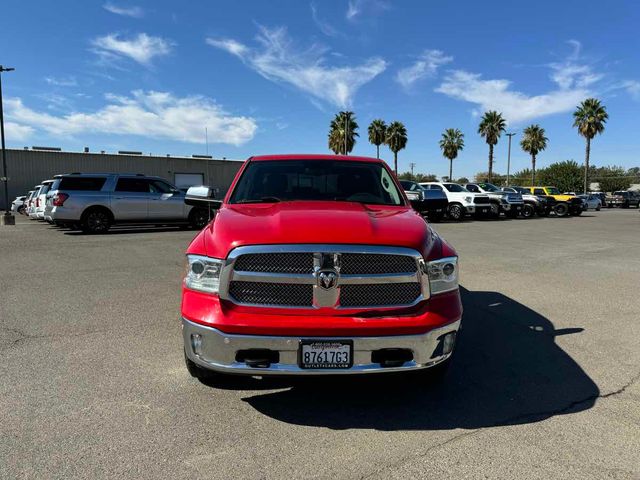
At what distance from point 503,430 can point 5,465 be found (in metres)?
2.95

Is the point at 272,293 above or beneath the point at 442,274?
beneath

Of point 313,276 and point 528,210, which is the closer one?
point 313,276

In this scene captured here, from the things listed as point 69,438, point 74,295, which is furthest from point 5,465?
point 74,295

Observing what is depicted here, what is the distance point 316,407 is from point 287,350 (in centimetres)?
72

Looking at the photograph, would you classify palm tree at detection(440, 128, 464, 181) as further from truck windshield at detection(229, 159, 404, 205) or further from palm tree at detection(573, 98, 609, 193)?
truck windshield at detection(229, 159, 404, 205)

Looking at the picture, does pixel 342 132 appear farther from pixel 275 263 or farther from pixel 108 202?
pixel 275 263

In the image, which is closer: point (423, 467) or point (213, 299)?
point (423, 467)

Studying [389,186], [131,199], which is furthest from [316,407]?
[131,199]

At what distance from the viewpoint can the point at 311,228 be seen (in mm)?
2998

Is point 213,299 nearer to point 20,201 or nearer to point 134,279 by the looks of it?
point 134,279

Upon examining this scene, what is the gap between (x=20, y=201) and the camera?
1087 inches

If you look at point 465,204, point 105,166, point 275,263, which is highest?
point 105,166

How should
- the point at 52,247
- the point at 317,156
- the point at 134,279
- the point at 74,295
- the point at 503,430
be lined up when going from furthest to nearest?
the point at 52,247 < the point at 134,279 < the point at 74,295 < the point at 317,156 < the point at 503,430

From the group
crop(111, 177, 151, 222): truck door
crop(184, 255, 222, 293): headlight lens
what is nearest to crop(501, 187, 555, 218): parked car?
crop(111, 177, 151, 222): truck door
